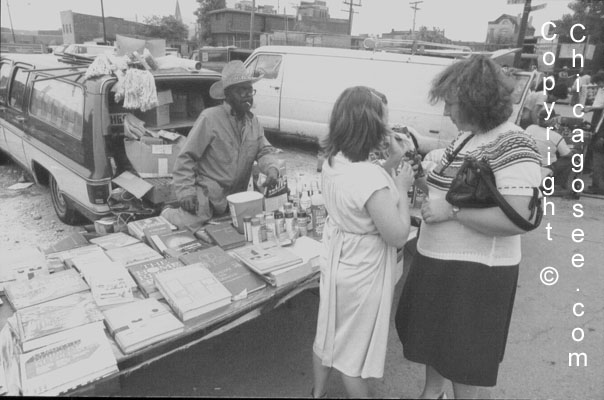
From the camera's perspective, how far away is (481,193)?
1681mm

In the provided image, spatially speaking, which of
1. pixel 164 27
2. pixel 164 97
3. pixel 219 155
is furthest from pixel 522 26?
pixel 164 27

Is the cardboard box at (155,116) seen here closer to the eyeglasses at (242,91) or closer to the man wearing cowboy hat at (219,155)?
the man wearing cowboy hat at (219,155)

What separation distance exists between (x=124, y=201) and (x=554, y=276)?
4395mm

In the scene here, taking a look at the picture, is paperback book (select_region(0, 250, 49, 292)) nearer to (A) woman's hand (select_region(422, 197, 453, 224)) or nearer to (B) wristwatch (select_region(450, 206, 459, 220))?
(A) woman's hand (select_region(422, 197, 453, 224))

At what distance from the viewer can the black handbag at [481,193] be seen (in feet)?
5.42

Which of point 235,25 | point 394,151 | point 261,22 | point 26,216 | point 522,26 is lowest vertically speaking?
point 26,216

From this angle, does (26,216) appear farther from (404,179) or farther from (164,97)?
(404,179)

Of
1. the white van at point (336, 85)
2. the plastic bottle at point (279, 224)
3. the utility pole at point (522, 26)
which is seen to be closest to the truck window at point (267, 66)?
the white van at point (336, 85)

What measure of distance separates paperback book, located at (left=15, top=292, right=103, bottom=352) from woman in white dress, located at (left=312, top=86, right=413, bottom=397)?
1149 mm

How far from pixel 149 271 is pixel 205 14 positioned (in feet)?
188

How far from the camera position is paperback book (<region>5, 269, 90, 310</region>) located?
2125 millimetres

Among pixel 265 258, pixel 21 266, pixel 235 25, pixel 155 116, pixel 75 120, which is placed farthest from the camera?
pixel 235 25

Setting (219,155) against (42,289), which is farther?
(219,155)

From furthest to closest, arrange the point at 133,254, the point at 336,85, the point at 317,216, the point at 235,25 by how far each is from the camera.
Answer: the point at 235,25 → the point at 336,85 → the point at 317,216 → the point at 133,254
